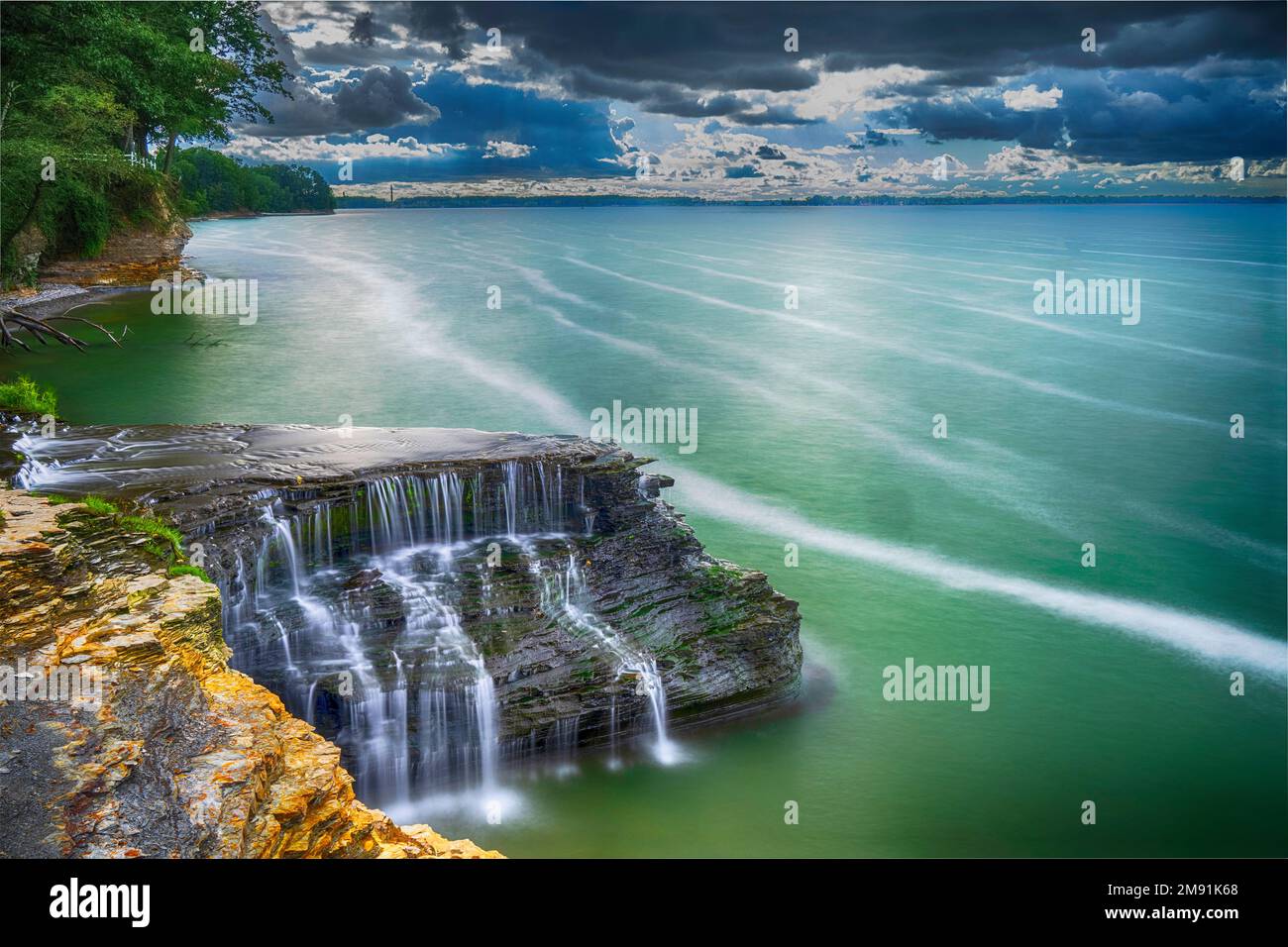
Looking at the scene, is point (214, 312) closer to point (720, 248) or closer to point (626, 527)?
point (626, 527)

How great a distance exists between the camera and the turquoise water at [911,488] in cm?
1489

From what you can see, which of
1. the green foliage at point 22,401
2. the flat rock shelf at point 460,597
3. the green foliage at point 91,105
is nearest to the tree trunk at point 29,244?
the green foliage at point 91,105

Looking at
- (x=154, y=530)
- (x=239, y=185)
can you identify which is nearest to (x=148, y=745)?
(x=154, y=530)

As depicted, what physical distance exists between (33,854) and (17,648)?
335cm

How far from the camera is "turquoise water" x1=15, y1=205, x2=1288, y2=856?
14891 millimetres

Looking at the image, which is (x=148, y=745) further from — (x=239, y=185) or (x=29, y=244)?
(x=239, y=185)

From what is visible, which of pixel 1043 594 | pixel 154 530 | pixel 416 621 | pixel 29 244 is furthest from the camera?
pixel 29 244

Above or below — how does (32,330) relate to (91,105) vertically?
below


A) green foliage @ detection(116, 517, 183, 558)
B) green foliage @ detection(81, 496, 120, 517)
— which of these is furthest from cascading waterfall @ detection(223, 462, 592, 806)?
green foliage @ detection(81, 496, 120, 517)

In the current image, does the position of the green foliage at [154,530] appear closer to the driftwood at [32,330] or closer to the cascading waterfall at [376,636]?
the cascading waterfall at [376,636]

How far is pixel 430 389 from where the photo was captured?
3991 cm

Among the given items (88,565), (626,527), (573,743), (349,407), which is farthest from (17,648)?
(349,407)

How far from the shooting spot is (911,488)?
98.8 feet

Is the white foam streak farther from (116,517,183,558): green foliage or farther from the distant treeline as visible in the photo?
the distant treeline
